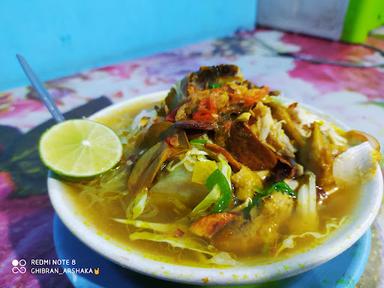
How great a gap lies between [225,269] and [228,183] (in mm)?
280

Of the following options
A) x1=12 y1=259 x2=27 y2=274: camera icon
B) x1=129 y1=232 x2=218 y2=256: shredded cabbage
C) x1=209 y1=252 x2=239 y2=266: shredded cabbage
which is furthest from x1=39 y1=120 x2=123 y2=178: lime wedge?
x1=209 y1=252 x2=239 y2=266: shredded cabbage

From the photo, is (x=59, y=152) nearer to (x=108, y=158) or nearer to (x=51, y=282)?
(x=108, y=158)

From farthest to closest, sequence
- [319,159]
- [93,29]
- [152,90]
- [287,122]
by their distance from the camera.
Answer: [93,29], [152,90], [287,122], [319,159]

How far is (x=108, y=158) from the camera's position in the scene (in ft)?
4.58

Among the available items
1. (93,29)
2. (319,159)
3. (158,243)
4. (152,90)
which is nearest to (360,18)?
(152,90)

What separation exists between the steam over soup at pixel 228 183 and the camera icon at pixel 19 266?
1.31 feet

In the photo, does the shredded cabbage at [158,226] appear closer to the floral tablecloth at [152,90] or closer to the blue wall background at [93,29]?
the floral tablecloth at [152,90]

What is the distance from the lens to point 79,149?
137 centimetres

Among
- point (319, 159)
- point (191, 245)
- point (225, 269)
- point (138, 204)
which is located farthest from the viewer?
point (319, 159)

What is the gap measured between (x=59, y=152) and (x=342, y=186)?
107 centimetres

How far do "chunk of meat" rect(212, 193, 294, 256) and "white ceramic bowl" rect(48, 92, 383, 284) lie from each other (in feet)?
0.26

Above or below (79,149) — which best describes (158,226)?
below

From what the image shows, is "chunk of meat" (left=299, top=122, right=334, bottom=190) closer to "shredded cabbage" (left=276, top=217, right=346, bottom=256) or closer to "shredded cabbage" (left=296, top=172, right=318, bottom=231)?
"shredded cabbage" (left=296, top=172, right=318, bottom=231)

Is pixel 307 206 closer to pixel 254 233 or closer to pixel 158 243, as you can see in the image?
pixel 254 233
